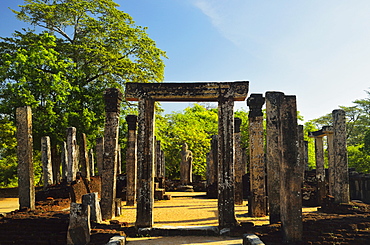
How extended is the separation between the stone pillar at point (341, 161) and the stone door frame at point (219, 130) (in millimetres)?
5304

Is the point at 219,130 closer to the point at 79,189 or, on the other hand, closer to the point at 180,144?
the point at 79,189

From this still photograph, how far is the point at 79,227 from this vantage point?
25.3 feet

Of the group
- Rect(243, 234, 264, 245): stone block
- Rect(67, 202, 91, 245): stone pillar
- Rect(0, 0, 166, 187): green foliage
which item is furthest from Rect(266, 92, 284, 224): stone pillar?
Rect(0, 0, 166, 187): green foliage

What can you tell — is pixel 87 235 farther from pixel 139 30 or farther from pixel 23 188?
pixel 139 30

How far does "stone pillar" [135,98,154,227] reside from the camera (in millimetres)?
9602

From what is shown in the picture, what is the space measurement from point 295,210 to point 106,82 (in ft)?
69.9

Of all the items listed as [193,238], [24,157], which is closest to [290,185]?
[193,238]

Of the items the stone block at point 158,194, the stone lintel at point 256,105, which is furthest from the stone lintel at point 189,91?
the stone block at point 158,194

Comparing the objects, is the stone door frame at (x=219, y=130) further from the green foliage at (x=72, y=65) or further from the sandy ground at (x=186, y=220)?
the green foliage at (x=72, y=65)

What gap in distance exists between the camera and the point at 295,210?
7730 millimetres

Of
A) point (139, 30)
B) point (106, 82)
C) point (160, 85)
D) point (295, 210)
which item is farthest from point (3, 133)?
point (295, 210)

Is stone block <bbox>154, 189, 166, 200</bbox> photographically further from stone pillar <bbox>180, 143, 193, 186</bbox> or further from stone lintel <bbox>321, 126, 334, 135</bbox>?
stone pillar <bbox>180, 143, 193, 186</bbox>

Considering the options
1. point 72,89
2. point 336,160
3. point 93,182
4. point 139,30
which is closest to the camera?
point 336,160

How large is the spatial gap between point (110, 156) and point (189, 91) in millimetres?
3339
